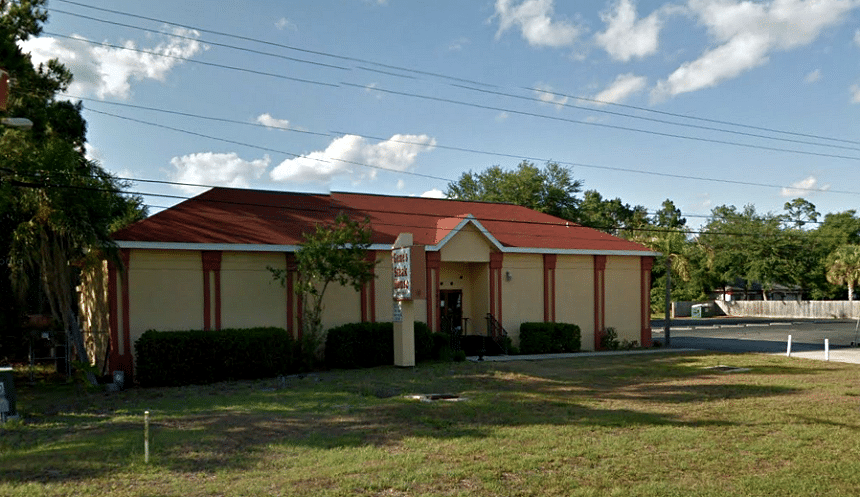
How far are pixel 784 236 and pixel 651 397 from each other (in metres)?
57.2

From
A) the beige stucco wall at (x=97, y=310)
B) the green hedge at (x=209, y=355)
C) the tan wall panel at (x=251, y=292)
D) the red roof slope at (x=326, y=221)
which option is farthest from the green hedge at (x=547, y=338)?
the beige stucco wall at (x=97, y=310)

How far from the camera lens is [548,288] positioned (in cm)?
2780

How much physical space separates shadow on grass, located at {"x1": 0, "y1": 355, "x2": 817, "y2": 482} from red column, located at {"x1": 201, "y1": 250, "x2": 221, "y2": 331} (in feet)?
→ 11.3

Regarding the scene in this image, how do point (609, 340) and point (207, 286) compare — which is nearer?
point (207, 286)

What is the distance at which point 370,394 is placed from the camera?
53.6 ft

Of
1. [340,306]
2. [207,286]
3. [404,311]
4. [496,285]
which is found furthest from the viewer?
[496,285]

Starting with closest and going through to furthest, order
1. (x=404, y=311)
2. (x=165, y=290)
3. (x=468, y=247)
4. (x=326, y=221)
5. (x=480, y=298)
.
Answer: (x=165, y=290)
(x=404, y=311)
(x=326, y=221)
(x=468, y=247)
(x=480, y=298)

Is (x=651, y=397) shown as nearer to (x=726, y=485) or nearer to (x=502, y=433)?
(x=502, y=433)

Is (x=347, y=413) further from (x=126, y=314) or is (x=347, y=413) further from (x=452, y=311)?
(x=452, y=311)

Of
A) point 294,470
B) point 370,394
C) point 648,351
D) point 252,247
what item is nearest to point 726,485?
point 294,470

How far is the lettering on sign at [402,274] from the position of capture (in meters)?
21.8

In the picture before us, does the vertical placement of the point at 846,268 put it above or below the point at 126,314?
above

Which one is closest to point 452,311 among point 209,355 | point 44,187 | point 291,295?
point 291,295

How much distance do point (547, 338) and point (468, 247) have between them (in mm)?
4682
